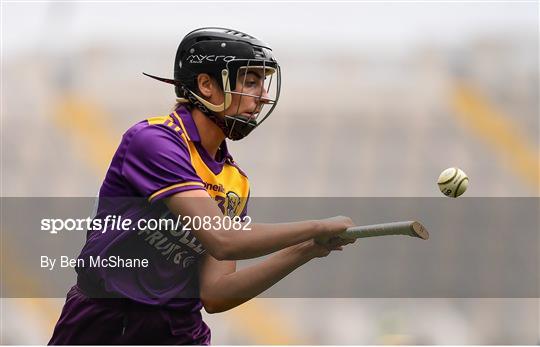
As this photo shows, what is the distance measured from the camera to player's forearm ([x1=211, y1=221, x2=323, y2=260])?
2.71 m

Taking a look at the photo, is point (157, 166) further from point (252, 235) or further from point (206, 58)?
point (206, 58)

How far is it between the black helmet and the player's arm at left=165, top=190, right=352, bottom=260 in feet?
1.44

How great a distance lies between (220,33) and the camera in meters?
3.16

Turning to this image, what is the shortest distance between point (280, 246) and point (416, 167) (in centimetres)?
760

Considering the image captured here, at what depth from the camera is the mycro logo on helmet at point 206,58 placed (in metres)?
3.08

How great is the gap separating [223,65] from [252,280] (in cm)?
82

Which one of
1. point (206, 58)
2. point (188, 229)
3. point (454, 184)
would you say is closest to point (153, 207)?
point (188, 229)

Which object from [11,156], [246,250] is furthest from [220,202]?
[11,156]

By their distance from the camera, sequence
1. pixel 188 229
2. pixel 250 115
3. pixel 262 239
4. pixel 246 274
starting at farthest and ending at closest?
1. pixel 250 115
2. pixel 246 274
3. pixel 188 229
4. pixel 262 239

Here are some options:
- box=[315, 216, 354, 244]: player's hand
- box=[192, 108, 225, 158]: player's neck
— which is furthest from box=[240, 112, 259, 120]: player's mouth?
box=[315, 216, 354, 244]: player's hand

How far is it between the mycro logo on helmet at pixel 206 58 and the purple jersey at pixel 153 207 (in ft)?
0.64

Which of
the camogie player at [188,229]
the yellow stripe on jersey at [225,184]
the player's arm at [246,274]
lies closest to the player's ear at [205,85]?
the camogie player at [188,229]

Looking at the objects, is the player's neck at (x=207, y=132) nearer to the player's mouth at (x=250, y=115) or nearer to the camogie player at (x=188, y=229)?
the camogie player at (x=188, y=229)

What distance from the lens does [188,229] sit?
285cm
